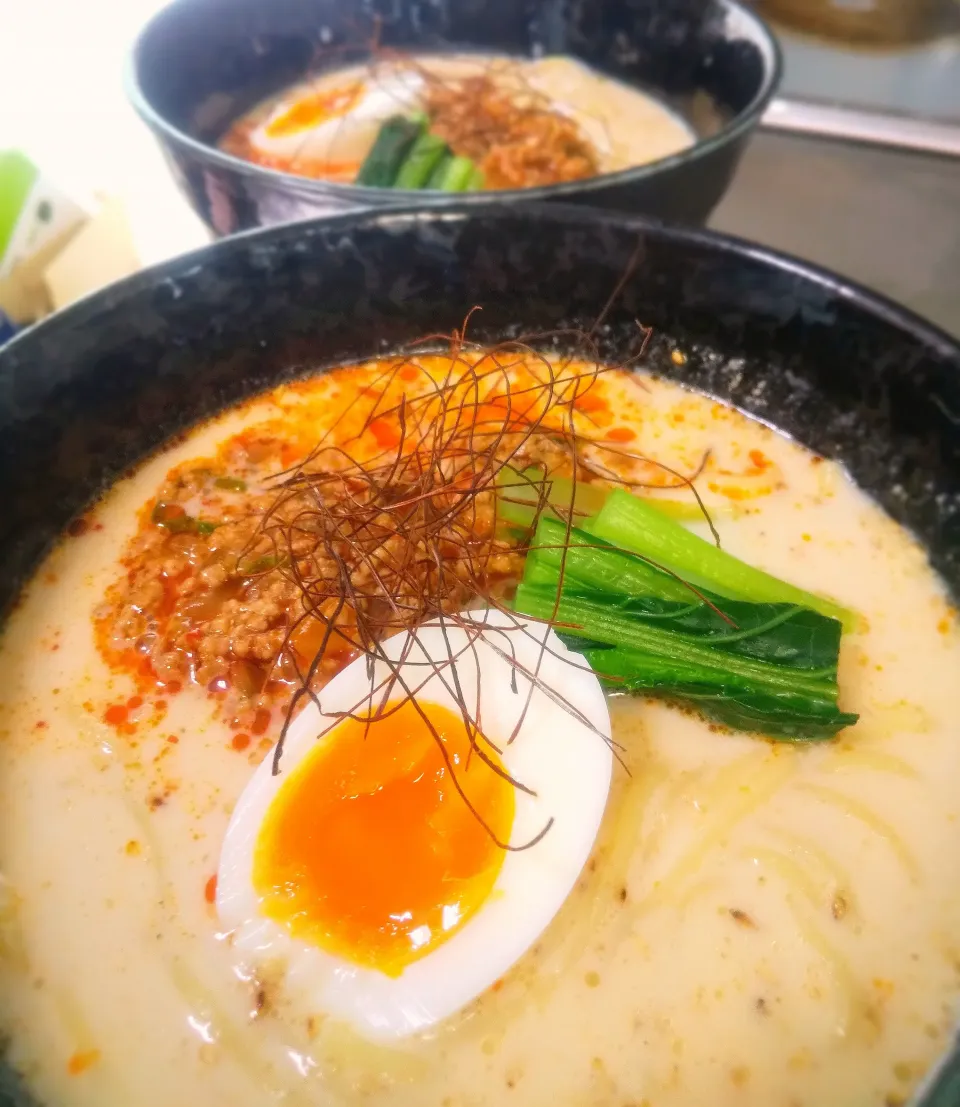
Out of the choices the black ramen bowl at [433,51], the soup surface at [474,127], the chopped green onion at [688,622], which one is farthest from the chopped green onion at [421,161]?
the chopped green onion at [688,622]

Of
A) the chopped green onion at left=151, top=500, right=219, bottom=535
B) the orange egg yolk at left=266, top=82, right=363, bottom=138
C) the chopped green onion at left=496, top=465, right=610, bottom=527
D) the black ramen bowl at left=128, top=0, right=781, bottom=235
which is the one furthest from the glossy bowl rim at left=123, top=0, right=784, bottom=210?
the orange egg yolk at left=266, top=82, right=363, bottom=138

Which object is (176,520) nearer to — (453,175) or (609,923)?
(609,923)

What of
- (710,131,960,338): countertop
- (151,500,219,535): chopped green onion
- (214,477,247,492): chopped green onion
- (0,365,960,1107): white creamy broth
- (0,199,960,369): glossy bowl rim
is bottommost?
(0,365,960,1107): white creamy broth

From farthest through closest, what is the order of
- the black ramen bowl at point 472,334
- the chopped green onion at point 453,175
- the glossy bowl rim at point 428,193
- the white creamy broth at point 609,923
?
the chopped green onion at point 453,175 → the glossy bowl rim at point 428,193 → the black ramen bowl at point 472,334 → the white creamy broth at point 609,923

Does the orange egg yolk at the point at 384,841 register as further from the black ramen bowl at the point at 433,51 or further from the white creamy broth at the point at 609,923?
the black ramen bowl at the point at 433,51

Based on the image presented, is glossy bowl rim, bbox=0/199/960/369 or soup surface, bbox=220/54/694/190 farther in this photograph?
soup surface, bbox=220/54/694/190

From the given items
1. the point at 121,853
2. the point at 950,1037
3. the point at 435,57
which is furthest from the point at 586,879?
the point at 435,57

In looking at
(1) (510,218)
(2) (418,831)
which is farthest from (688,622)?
(1) (510,218)

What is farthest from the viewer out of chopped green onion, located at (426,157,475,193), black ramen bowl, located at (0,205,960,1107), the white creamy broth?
chopped green onion, located at (426,157,475,193)

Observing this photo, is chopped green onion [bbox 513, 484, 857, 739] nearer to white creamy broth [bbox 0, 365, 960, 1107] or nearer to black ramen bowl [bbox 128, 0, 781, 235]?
white creamy broth [bbox 0, 365, 960, 1107]
